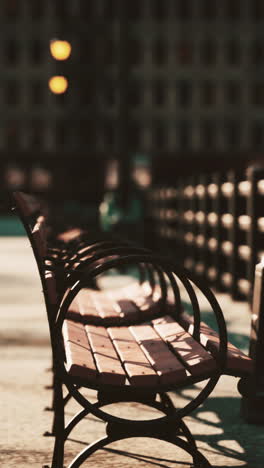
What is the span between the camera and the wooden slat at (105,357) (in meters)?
3.12

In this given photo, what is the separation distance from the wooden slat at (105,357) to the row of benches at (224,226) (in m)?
4.71

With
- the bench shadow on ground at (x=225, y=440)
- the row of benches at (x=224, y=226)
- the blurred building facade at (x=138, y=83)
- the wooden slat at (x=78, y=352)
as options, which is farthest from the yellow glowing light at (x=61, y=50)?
the blurred building facade at (x=138, y=83)

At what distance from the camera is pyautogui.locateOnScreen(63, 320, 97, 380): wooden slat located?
3.11m

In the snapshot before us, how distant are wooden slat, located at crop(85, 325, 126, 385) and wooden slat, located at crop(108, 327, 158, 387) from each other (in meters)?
0.02

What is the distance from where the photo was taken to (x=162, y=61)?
242 feet

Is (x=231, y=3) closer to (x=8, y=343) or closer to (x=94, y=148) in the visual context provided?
(x=94, y=148)

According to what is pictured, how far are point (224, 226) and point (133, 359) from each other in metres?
7.48

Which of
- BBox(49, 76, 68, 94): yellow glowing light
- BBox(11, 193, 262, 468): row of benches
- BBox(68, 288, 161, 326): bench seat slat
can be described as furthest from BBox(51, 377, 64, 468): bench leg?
BBox(49, 76, 68, 94): yellow glowing light

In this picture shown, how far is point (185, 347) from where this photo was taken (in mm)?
3518

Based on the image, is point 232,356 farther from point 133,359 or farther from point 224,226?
point 224,226

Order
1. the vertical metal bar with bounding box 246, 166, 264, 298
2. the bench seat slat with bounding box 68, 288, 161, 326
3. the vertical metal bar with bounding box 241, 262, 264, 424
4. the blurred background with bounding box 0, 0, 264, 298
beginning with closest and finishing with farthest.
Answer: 1. the vertical metal bar with bounding box 241, 262, 264, 424
2. the bench seat slat with bounding box 68, 288, 161, 326
3. the vertical metal bar with bounding box 246, 166, 264, 298
4. the blurred background with bounding box 0, 0, 264, 298

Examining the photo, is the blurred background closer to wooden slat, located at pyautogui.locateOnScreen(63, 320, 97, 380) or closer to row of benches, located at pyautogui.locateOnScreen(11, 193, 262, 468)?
wooden slat, located at pyautogui.locateOnScreen(63, 320, 97, 380)

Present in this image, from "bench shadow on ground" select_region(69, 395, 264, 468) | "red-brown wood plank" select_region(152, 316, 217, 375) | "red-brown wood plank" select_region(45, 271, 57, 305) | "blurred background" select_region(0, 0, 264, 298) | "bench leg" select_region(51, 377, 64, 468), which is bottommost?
"bench shadow on ground" select_region(69, 395, 264, 468)

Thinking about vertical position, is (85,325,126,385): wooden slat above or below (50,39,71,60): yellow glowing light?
below
